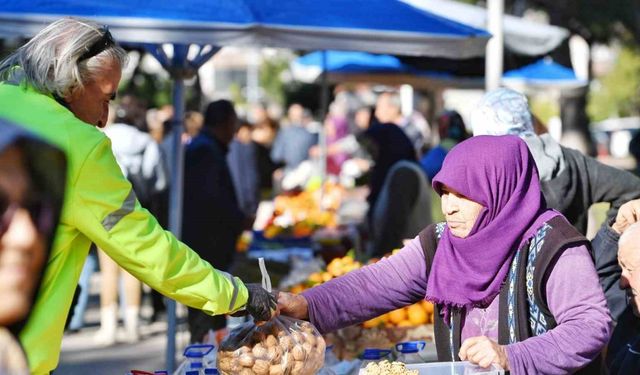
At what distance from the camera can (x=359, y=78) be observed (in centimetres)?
1368

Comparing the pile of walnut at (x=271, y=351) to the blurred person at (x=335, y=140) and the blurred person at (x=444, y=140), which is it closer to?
the blurred person at (x=444, y=140)

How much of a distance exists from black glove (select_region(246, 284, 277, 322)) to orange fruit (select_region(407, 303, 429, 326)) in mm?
2703

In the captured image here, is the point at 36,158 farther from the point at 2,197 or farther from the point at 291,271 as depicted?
the point at 291,271

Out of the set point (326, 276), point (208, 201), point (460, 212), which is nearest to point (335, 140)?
point (208, 201)

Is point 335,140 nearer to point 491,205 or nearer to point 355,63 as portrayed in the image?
point 355,63

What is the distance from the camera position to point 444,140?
8.94 meters

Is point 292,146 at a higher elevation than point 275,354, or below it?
below

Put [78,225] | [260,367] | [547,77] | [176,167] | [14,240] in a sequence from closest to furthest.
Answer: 1. [14,240]
2. [78,225]
3. [260,367]
4. [176,167]
5. [547,77]

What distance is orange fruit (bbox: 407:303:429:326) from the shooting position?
6.10 m

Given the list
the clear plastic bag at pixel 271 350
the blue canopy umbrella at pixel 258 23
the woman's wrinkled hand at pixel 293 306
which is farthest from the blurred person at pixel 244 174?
the clear plastic bag at pixel 271 350

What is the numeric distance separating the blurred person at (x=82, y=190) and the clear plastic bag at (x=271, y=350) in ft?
1.07

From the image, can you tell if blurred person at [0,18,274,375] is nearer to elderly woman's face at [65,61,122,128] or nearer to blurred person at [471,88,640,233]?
elderly woman's face at [65,61,122,128]

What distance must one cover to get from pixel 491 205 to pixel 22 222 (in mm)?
1358

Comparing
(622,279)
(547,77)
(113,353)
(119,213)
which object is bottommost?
(113,353)
